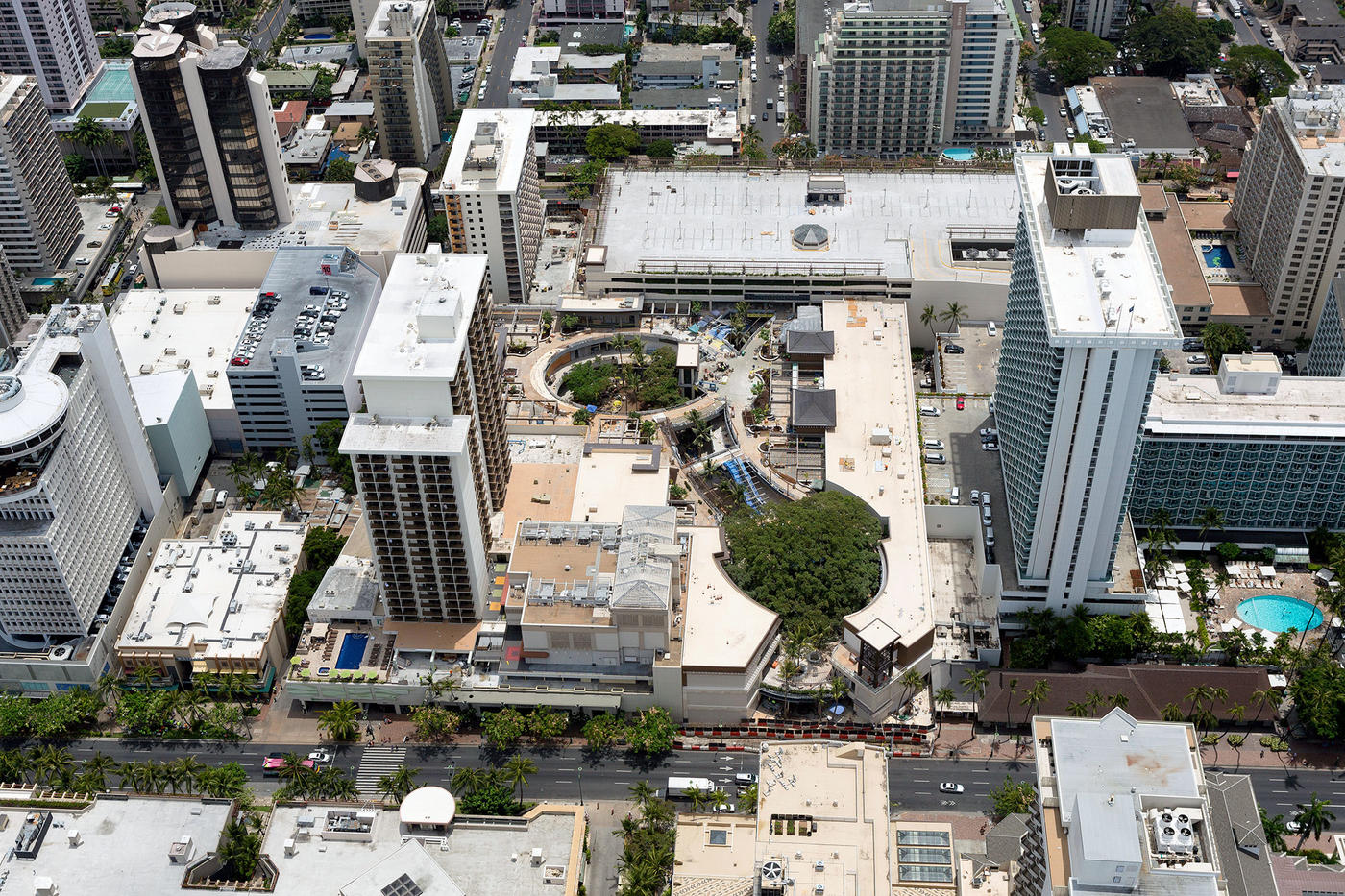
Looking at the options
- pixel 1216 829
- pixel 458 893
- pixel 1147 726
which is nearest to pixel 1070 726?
pixel 1147 726

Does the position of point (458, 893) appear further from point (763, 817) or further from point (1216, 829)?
point (1216, 829)

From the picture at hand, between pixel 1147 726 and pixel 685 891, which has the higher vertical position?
pixel 1147 726

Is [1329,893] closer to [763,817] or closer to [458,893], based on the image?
[763,817]

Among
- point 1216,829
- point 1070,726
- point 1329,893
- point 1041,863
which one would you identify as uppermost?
point 1070,726

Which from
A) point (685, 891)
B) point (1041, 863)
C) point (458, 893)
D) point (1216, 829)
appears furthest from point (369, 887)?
point (1216, 829)

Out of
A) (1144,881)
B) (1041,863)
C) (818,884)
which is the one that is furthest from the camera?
(818,884)

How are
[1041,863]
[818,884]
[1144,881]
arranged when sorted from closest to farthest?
[1144,881] → [1041,863] → [818,884]

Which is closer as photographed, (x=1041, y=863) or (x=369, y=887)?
(x=1041, y=863)
